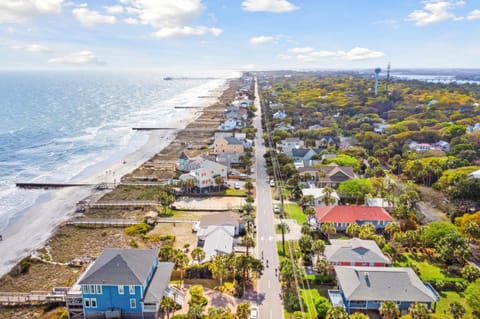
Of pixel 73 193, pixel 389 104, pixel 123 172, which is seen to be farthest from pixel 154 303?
pixel 389 104

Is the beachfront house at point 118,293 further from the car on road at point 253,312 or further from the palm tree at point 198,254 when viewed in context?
the car on road at point 253,312

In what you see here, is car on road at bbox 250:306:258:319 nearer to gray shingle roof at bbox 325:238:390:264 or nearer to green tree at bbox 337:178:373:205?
gray shingle roof at bbox 325:238:390:264

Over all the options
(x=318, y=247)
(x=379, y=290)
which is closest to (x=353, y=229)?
(x=318, y=247)

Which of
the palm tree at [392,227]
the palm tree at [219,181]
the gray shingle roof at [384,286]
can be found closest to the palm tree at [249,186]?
the palm tree at [219,181]

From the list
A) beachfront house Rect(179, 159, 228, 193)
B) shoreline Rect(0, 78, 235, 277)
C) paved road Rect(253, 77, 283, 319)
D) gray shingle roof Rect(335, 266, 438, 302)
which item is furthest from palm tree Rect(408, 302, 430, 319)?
shoreline Rect(0, 78, 235, 277)

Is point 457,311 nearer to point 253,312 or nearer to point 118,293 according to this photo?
point 253,312
